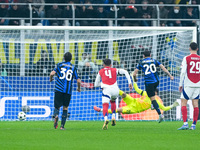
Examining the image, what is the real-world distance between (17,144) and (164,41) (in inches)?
428

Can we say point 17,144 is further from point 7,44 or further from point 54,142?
point 7,44

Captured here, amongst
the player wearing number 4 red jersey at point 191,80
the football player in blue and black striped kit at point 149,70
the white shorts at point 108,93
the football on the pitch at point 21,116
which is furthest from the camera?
the football on the pitch at point 21,116

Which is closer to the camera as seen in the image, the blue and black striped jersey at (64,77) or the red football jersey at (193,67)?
the red football jersey at (193,67)

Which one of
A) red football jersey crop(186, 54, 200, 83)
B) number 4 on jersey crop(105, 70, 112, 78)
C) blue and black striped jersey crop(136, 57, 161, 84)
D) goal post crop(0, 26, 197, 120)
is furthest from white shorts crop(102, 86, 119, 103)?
goal post crop(0, 26, 197, 120)

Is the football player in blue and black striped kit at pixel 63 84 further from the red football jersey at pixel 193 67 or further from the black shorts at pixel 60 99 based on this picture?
the red football jersey at pixel 193 67

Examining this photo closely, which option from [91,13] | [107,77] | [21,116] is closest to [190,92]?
[107,77]

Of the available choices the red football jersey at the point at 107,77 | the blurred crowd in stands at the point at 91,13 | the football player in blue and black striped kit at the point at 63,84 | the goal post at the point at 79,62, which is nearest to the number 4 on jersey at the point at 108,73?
the red football jersey at the point at 107,77

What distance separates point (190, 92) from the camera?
11.6 meters

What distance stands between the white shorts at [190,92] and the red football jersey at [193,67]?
182mm

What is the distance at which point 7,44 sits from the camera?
59.6ft

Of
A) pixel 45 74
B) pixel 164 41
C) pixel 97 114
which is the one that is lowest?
pixel 97 114

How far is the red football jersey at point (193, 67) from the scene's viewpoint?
11.6 meters

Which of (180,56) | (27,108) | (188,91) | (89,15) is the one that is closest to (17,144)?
(188,91)

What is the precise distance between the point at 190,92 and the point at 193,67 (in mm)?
543
